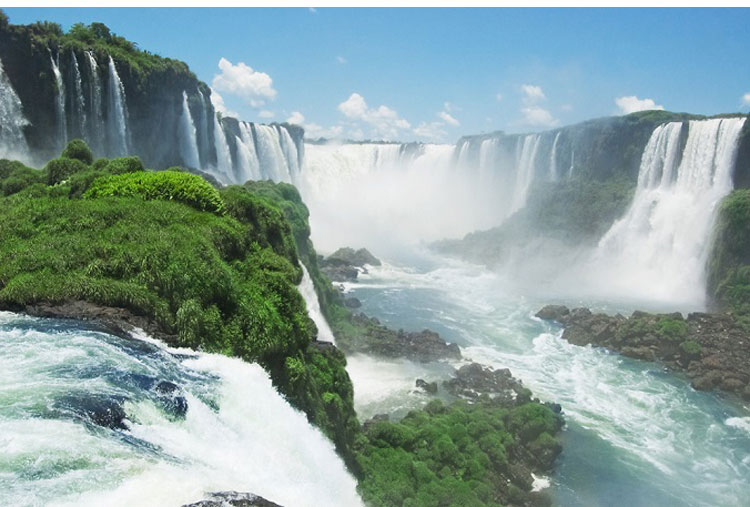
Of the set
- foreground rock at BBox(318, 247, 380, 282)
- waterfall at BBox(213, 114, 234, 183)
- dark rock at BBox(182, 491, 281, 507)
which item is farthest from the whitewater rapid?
waterfall at BBox(213, 114, 234, 183)

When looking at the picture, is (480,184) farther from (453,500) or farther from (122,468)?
(122,468)

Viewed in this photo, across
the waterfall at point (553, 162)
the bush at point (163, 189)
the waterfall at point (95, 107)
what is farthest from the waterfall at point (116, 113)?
the waterfall at point (553, 162)

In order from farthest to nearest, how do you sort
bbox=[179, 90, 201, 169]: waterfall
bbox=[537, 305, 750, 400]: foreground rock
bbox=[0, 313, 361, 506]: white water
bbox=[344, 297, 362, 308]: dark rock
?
bbox=[179, 90, 201, 169]: waterfall → bbox=[344, 297, 362, 308]: dark rock → bbox=[537, 305, 750, 400]: foreground rock → bbox=[0, 313, 361, 506]: white water

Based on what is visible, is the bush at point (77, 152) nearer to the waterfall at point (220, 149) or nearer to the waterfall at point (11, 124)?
the waterfall at point (11, 124)

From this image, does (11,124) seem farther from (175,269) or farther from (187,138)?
(175,269)

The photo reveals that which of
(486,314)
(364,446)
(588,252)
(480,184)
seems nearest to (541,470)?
(364,446)

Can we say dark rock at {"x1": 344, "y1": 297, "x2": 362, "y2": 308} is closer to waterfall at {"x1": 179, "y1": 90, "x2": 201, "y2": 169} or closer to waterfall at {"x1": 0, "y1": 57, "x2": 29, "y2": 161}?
waterfall at {"x1": 0, "y1": 57, "x2": 29, "y2": 161}
